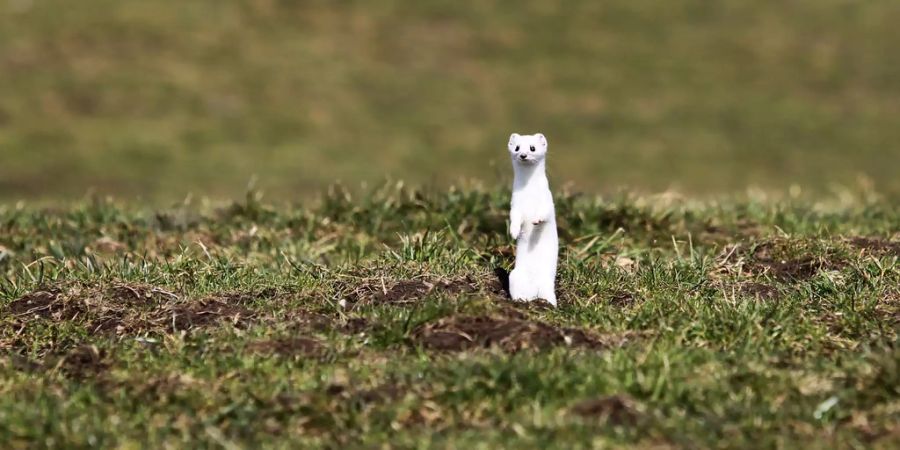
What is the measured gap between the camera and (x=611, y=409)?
574cm

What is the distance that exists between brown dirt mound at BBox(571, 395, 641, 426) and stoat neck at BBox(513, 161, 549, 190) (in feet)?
5.13

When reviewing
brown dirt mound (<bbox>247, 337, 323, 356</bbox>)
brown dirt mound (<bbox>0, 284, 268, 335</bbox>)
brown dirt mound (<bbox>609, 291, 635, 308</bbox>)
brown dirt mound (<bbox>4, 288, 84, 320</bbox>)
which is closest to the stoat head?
brown dirt mound (<bbox>609, 291, 635, 308</bbox>)

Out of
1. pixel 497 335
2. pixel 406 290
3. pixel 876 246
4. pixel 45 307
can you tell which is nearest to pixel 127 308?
pixel 45 307

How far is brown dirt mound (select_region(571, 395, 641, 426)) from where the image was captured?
5.68 m

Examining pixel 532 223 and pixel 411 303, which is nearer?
pixel 532 223

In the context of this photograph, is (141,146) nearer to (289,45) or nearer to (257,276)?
(289,45)

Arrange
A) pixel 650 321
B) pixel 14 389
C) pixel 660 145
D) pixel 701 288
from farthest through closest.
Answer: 1. pixel 660 145
2. pixel 701 288
3. pixel 650 321
4. pixel 14 389

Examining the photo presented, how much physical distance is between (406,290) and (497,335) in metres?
0.99

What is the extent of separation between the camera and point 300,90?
27.1 metres

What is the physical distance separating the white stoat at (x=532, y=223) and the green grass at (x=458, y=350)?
17cm

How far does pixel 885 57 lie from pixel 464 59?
9.04 meters

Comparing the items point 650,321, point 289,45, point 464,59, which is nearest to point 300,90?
point 289,45

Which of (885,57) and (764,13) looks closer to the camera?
(885,57)

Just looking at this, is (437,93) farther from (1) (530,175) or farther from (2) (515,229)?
(2) (515,229)
